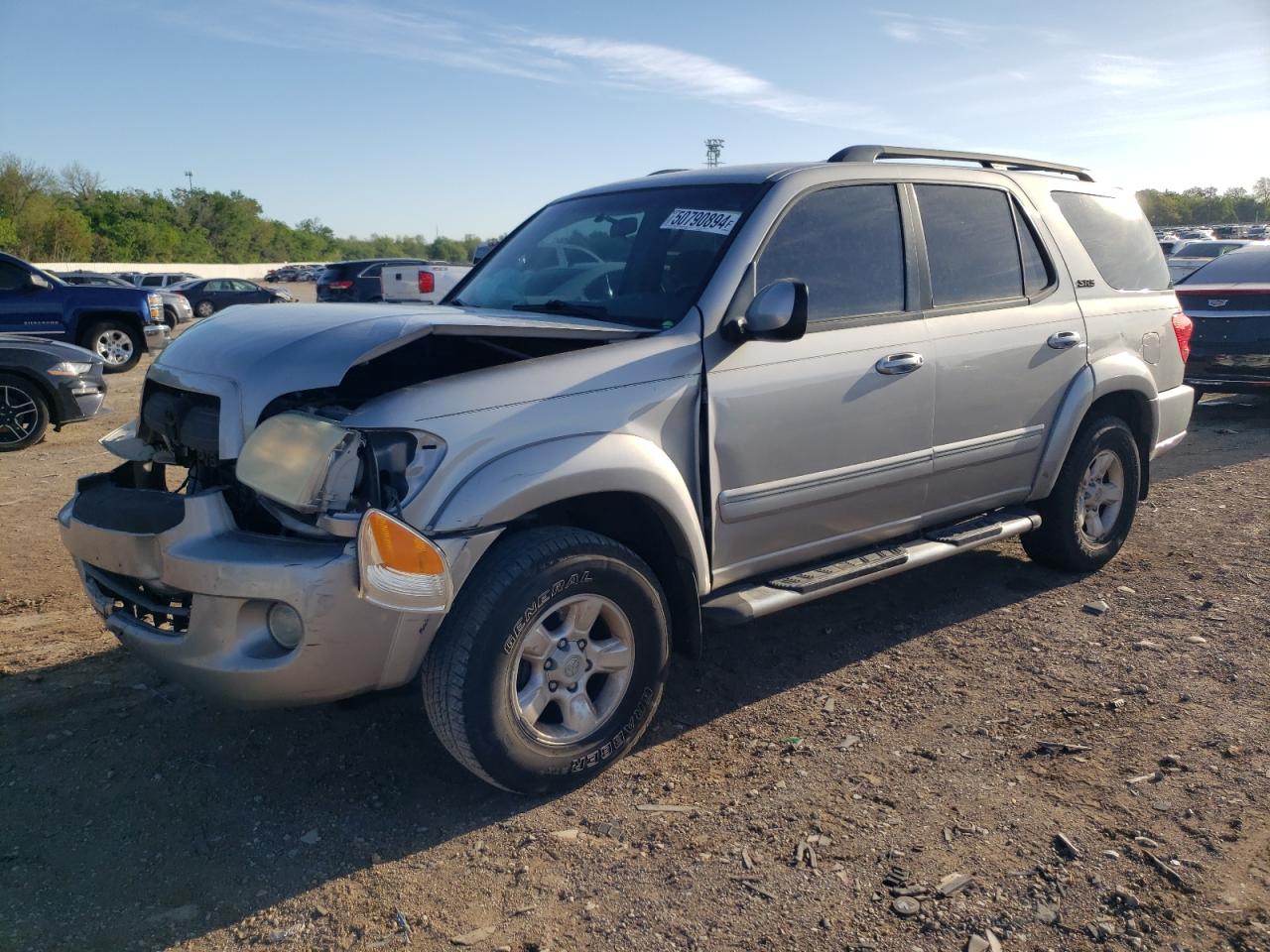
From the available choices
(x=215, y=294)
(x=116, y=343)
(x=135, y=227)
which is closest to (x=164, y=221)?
(x=135, y=227)

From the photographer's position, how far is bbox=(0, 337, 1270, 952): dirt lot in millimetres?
2641

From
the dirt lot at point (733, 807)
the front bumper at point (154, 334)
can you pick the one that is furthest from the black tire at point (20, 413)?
the front bumper at point (154, 334)

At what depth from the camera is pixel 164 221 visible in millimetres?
85938

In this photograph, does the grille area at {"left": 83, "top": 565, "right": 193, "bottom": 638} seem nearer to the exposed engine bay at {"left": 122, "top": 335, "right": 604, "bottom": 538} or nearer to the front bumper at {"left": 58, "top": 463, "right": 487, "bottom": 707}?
the front bumper at {"left": 58, "top": 463, "right": 487, "bottom": 707}

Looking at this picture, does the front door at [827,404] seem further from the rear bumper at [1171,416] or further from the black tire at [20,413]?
the black tire at [20,413]

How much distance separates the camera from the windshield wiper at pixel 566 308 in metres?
3.91

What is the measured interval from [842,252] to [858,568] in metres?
1.25

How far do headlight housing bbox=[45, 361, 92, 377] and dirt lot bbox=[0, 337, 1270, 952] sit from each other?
16.4 feet

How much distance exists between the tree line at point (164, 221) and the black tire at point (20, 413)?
49236mm

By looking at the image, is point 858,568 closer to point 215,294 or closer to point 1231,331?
point 1231,331

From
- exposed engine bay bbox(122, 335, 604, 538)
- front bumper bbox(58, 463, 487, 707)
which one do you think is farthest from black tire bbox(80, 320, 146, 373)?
front bumper bbox(58, 463, 487, 707)

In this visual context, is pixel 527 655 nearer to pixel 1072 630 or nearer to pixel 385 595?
pixel 385 595

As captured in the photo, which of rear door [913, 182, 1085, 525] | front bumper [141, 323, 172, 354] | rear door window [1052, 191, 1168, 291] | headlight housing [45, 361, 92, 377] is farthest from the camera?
front bumper [141, 323, 172, 354]

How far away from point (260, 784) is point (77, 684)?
4.03 feet
